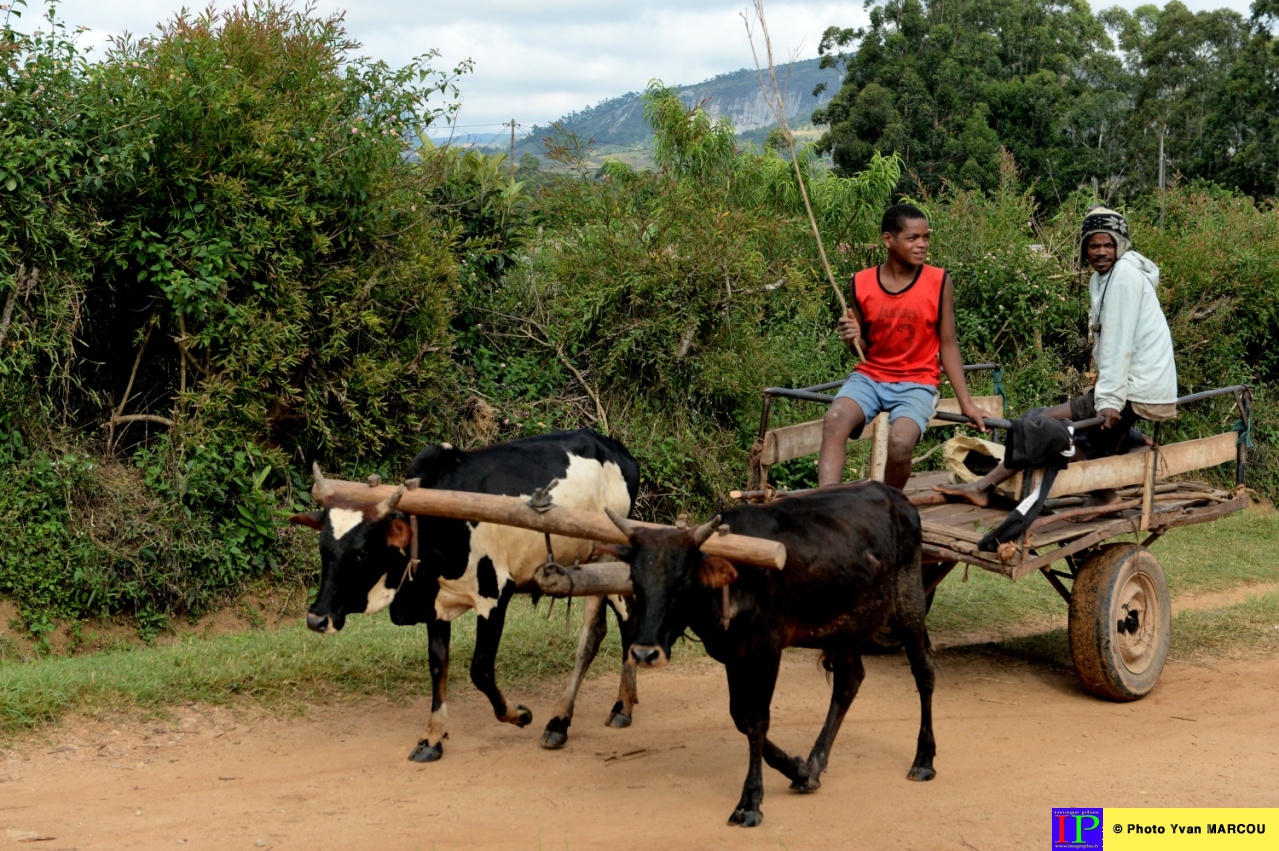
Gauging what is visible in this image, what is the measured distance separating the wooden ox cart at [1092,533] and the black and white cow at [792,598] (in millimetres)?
777

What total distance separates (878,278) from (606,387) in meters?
4.51

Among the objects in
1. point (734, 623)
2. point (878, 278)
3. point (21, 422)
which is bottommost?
point (734, 623)

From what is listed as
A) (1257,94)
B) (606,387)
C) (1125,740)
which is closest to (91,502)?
(606,387)

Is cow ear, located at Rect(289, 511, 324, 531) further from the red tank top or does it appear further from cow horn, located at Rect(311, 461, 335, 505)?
the red tank top

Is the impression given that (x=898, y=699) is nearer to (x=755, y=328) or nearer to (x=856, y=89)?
(x=755, y=328)

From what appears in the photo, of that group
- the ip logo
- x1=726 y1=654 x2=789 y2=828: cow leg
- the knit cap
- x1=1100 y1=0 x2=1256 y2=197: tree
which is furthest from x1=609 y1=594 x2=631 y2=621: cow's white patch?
x1=1100 y1=0 x2=1256 y2=197: tree

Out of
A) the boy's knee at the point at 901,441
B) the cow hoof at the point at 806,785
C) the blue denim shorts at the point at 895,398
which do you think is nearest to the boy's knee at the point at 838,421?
the blue denim shorts at the point at 895,398

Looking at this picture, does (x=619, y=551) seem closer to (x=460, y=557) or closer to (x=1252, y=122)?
(x=460, y=557)

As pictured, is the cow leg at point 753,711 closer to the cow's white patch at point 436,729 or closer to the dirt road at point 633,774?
the dirt road at point 633,774

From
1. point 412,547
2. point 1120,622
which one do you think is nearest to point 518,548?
point 412,547

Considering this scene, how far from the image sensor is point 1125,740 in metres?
6.50

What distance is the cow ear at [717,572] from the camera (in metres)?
4.91

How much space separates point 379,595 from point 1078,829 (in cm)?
321

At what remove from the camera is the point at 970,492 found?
685 centimetres
